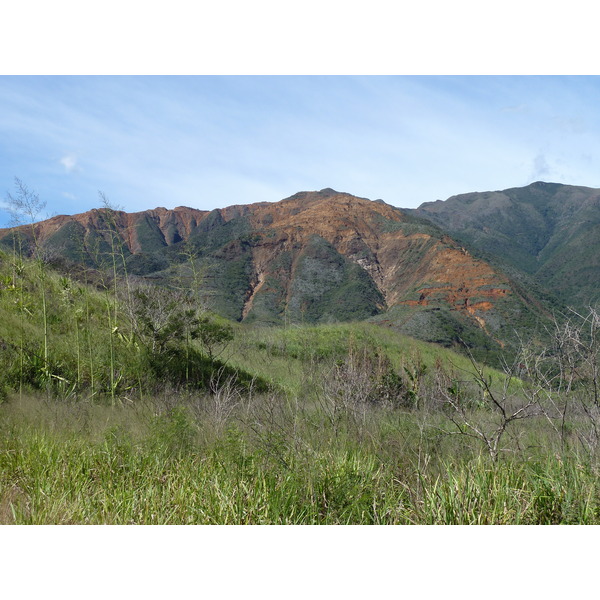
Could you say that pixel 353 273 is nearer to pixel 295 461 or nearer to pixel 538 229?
pixel 295 461

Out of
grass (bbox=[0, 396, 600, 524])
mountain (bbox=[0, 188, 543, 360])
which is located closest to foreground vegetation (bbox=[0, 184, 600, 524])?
grass (bbox=[0, 396, 600, 524])

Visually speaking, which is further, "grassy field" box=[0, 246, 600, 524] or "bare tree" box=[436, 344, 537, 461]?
"bare tree" box=[436, 344, 537, 461]

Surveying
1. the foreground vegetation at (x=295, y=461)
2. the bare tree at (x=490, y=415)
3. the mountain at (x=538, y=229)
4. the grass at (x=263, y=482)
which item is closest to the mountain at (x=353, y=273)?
the mountain at (x=538, y=229)

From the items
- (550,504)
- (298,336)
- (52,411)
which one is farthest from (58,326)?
(298,336)

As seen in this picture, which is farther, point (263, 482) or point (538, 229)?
point (538, 229)

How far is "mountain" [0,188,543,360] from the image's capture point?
4906 cm

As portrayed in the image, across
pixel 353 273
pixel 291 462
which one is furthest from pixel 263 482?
pixel 353 273

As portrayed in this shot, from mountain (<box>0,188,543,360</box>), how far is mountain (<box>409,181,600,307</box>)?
600 inches

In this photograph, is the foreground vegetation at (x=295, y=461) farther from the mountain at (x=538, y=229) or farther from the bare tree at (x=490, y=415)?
the mountain at (x=538, y=229)

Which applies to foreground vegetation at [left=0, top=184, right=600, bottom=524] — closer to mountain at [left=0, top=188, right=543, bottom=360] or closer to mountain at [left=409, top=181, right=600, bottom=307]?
mountain at [left=0, top=188, right=543, bottom=360]

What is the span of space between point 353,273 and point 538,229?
3489 inches

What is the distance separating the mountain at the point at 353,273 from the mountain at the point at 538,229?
15.2 meters

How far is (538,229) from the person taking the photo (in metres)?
141

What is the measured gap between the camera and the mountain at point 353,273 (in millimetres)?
49062
